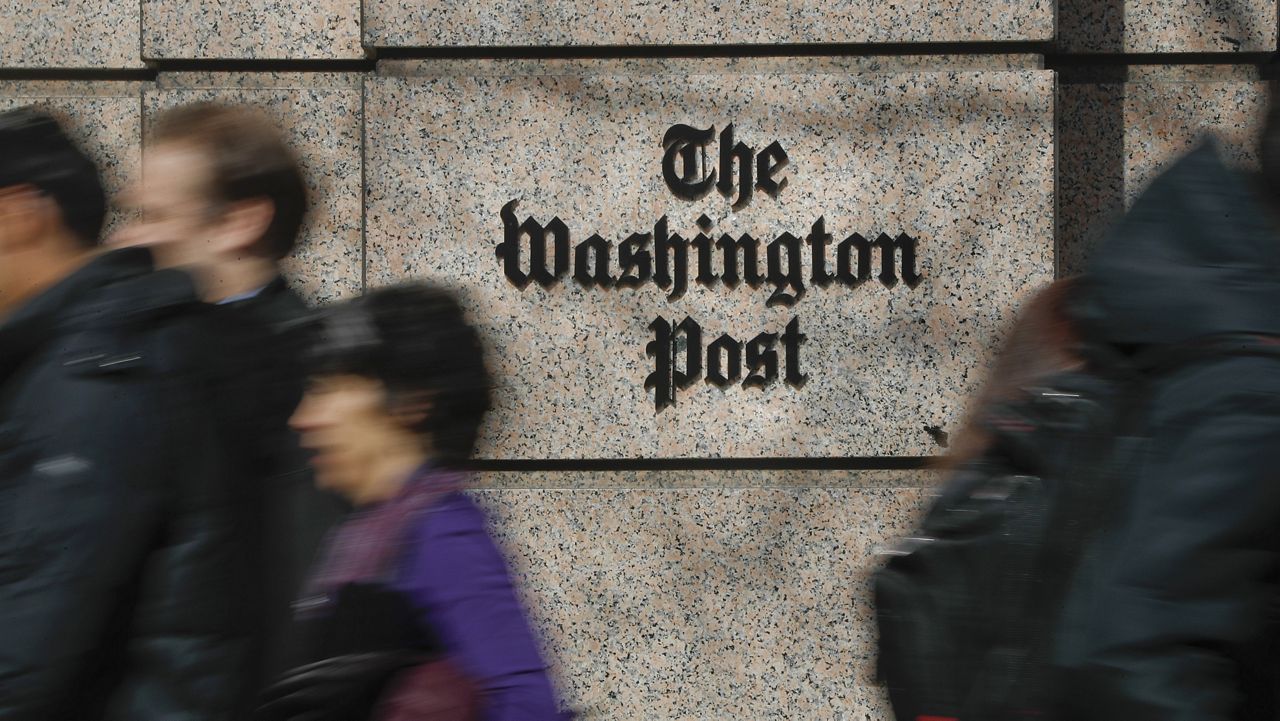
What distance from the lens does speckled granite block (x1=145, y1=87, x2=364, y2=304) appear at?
4.01 m

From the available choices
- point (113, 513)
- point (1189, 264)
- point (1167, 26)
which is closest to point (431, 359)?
point (113, 513)

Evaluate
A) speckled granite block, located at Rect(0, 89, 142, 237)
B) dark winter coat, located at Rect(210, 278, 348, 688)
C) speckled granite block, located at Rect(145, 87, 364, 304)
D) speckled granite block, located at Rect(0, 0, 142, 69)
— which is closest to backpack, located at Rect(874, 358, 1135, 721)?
dark winter coat, located at Rect(210, 278, 348, 688)

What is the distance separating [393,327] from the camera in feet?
6.34

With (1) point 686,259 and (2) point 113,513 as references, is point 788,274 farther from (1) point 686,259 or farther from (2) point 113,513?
(2) point 113,513

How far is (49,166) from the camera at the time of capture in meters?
2.08

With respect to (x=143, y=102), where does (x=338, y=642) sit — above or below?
below

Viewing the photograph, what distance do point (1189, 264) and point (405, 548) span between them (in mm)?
1049

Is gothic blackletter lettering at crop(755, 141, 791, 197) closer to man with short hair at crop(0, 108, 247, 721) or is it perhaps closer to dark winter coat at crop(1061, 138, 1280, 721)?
man with short hair at crop(0, 108, 247, 721)

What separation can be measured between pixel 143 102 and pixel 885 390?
248 centimetres

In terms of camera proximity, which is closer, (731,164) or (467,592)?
(467,592)

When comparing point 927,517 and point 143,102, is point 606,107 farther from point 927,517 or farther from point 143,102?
point 927,517

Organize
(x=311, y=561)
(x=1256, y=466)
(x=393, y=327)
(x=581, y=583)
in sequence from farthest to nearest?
(x=581, y=583), (x=311, y=561), (x=393, y=327), (x=1256, y=466)

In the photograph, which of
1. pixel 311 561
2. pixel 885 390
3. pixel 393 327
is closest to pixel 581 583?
pixel 885 390

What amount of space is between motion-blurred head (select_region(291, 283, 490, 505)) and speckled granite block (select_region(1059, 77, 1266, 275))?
109 inches
